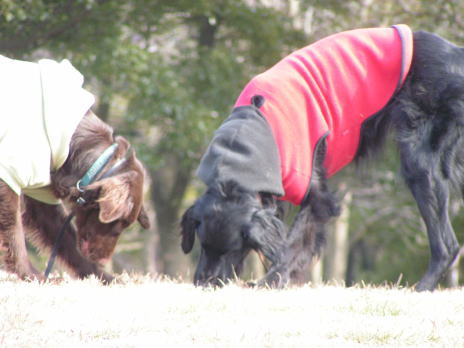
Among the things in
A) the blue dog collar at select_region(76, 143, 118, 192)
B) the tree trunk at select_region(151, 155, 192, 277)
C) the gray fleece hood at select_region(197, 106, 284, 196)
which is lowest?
the tree trunk at select_region(151, 155, 192, 277)

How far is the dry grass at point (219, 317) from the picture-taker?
9.75 feet

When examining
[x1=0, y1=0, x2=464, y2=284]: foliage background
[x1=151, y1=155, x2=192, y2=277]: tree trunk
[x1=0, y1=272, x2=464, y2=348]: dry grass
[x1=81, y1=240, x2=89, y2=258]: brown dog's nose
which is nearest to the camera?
[x1=0, y1=272, x2=464, y2=348]: dry grass

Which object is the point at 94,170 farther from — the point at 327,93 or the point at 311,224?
the point at 327,93

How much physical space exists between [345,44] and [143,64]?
16.3 feet

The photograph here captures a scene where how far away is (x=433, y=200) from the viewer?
4.71m

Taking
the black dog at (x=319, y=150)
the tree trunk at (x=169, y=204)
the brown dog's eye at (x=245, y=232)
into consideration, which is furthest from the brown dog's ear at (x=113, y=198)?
the tree trunk at (x=169, y=204)

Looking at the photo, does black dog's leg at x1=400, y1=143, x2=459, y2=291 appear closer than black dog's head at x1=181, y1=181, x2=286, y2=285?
No

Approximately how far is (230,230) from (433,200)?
4.78 ft

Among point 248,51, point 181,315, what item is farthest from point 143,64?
point 181,315

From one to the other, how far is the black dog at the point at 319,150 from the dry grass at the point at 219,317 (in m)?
0.42

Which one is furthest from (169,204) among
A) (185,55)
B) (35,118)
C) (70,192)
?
(35,118)

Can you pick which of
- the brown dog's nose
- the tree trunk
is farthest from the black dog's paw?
the tree trunk

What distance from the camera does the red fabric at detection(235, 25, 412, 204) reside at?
4.54 meters

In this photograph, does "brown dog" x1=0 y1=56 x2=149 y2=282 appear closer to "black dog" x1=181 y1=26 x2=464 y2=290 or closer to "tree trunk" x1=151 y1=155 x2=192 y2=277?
"black dog" x1=181 y1=26 x2=464 y2=290
